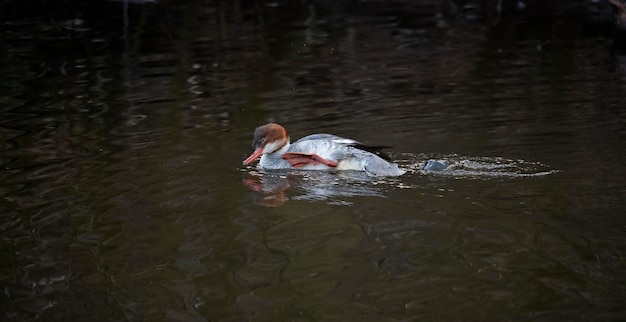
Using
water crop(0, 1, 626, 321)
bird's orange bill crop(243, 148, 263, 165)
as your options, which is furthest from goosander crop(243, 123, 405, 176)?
water crop(0, 1, 626, 321)

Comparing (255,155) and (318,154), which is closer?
(318,154)

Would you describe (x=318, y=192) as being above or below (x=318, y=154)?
below

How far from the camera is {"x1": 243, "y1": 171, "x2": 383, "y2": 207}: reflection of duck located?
7.35m

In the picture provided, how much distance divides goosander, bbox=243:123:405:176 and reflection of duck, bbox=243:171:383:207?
80mm

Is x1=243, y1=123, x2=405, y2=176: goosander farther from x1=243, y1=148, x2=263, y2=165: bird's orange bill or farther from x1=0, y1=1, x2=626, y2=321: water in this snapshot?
x1=0, y1=1, x2=626, y2=321: water

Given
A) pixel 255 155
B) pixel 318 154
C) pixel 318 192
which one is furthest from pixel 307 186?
pixel 255 155

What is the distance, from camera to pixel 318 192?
24.6 feet

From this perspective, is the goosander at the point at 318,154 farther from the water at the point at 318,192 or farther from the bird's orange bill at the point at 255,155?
the water at the point at 318,192

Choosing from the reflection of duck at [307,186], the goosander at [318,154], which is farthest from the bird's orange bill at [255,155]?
the reflection of duck at [307,186]

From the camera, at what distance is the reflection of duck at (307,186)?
735 cm

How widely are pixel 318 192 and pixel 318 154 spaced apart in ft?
2.08

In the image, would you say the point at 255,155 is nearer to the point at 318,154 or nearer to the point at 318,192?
the point at 318,154

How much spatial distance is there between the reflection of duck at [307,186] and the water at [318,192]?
0.03m

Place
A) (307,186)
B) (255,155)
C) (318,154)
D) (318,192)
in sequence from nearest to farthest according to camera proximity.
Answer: (318,192) < (307,186) < (318,154) < (255,155)
